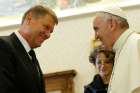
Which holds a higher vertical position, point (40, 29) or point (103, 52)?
point (40, 29)

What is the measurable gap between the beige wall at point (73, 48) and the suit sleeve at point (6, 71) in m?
1.86

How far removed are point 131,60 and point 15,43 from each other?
84cm

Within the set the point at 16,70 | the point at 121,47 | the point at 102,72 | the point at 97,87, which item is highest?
the point at 121,47

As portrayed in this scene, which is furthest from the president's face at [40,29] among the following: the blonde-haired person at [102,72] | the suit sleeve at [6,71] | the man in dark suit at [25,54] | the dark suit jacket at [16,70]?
the blonde-haired person at [102,72]

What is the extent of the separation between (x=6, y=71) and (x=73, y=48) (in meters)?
1.98

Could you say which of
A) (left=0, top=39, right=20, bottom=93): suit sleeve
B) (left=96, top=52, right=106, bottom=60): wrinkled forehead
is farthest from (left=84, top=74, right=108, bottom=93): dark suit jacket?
(left=0, top=39, right=20, bottom=93): suit sleeve

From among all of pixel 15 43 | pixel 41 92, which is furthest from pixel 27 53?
pixel 41 92

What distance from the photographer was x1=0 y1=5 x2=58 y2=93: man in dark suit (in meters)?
2.59

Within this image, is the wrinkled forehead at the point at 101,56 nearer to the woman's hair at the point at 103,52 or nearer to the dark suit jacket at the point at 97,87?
the woman's hair at the point at 103,52

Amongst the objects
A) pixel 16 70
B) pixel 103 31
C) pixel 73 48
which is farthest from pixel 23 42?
pixel 73 48

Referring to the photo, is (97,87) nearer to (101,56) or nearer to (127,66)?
(101,56)

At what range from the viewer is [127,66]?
2557mm

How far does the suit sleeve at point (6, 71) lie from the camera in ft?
8.27

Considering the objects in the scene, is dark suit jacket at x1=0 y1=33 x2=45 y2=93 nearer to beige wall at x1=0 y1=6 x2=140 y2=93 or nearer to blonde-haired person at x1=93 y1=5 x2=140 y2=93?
blonde-haired person at x1=93 y1=5 x2=140 y2=93
